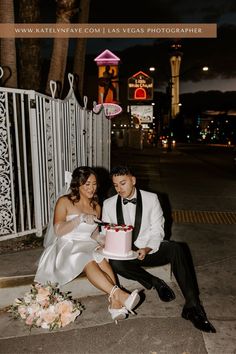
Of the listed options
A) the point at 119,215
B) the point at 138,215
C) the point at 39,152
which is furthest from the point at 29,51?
the point at 138,215

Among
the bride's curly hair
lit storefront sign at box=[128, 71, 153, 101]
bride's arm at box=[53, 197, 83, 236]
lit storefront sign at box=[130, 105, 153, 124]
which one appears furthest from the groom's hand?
lit storefront sign at box=[130, 105, 153, 124]

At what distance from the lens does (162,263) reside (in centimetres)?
451

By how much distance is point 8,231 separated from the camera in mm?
5480

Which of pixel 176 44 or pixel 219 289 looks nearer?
pixel 219 289

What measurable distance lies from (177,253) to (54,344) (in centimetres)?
157

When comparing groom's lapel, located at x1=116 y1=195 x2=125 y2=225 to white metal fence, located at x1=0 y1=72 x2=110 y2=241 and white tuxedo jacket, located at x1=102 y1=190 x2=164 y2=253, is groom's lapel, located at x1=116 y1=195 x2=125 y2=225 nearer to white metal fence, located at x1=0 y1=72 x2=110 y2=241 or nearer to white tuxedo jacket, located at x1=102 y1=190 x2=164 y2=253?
white tuxedo jacket, located at x1=102 y1=190 x2=164 y2=253

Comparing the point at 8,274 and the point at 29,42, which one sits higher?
the point at 29,42

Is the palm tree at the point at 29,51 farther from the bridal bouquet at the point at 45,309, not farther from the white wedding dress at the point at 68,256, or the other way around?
the bridal bouquet at the point at 45,309

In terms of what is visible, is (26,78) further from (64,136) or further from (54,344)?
→ (54,344)

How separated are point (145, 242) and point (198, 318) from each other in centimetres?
105

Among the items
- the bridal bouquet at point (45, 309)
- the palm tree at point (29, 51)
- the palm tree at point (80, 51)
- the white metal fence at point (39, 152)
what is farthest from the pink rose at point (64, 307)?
the palm tree at point (80, 51)

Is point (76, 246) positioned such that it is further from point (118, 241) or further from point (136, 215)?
point (136, 215)

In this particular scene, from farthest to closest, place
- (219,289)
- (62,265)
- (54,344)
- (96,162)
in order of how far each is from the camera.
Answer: (96,162), (219,289), (62,265), (54,344)

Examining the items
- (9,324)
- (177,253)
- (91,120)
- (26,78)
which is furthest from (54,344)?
(26,78)
